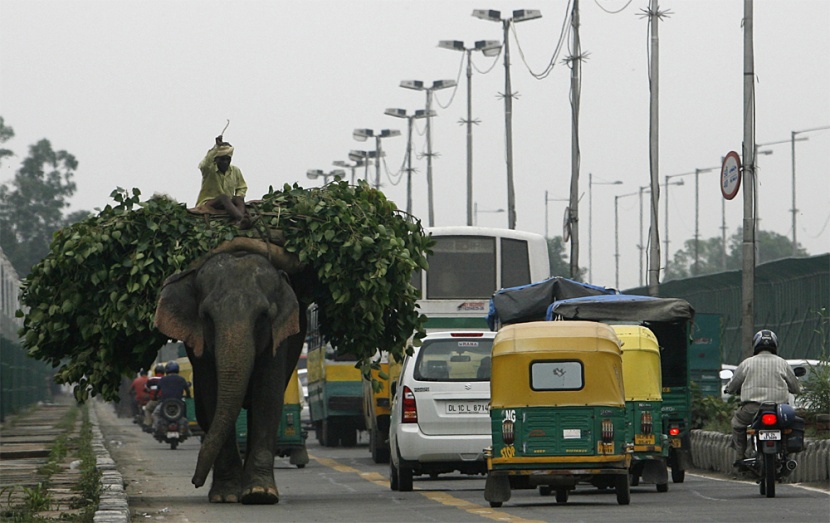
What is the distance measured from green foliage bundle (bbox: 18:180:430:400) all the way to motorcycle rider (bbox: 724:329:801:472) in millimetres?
3565

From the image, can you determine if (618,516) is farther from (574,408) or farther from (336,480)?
(336,480)

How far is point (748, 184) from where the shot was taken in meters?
29.0

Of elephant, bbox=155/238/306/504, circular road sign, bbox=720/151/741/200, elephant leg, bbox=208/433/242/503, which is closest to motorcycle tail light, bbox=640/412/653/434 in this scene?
elephant, bbox=155/238/306/504

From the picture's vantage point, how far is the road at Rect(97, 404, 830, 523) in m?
15.3

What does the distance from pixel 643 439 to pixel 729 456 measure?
4.92 m

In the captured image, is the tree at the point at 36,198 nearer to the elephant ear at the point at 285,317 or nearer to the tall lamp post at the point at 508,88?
the tall lamp post at the point at 508,88

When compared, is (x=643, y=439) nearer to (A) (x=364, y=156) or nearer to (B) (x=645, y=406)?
(B) (x=645, y=406)

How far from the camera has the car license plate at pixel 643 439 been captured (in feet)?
61.6

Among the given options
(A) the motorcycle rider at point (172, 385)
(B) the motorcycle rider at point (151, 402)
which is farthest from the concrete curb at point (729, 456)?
(B) the motorcycle rider at point (151, 402)

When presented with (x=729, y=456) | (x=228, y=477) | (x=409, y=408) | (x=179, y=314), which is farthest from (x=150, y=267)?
(x=729, y=456)

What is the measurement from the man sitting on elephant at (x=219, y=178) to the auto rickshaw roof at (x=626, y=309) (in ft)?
20.6

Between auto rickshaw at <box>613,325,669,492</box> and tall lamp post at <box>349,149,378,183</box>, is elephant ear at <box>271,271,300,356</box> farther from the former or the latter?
tall lamp post at <box>349,149,378,183</box>

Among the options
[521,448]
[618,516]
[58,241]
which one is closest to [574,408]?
[521,448]

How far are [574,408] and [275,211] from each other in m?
3.54
